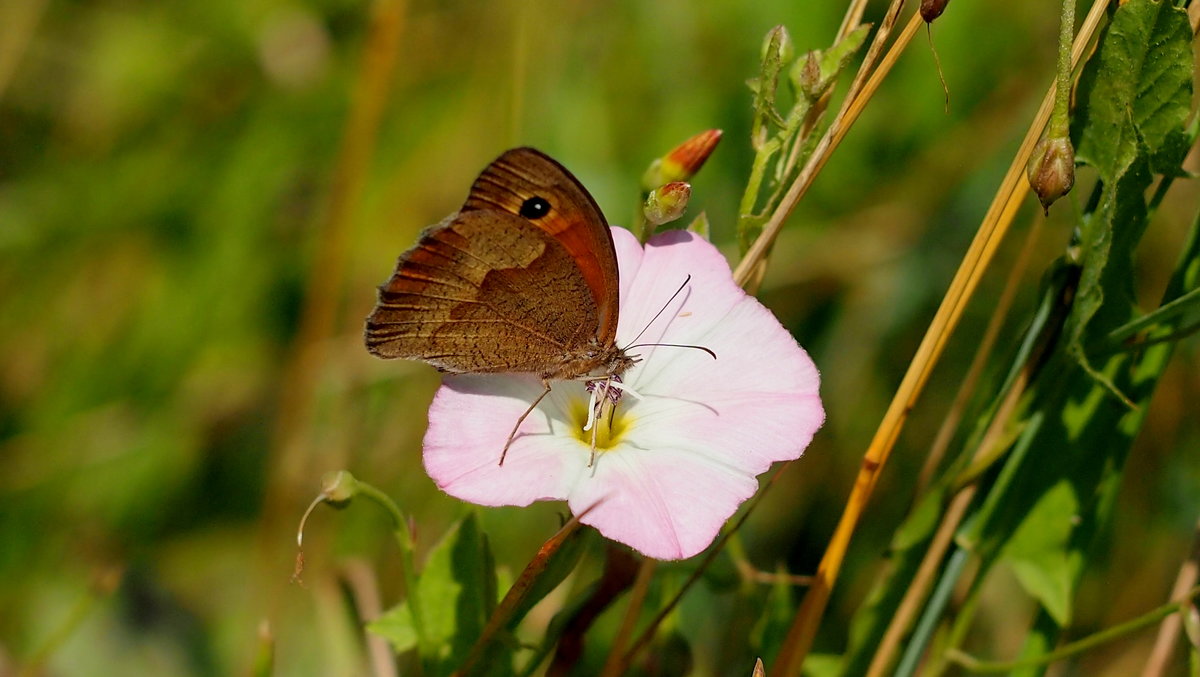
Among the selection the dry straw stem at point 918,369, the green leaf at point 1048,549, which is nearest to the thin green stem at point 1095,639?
the green leaf at point 1048,549

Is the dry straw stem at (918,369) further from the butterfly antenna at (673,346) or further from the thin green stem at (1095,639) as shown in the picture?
the thin green stem at (1095,639)

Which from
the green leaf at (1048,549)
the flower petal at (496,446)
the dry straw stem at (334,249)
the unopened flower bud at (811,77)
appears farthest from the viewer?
the dry straw stem at (334,249)

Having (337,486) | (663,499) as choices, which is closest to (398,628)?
(337,486)

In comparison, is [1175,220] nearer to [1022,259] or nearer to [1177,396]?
[1177,396]

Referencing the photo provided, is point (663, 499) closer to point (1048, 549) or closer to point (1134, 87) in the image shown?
point (1048, 549)

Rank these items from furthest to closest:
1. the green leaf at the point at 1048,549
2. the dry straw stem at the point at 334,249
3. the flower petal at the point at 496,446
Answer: the dry straw stem at the point at 334,249 → the green leaf at the point at 1048,549 → the flower petal at the point at 496,446

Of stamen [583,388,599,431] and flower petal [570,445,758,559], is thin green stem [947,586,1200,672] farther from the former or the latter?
stamen [583,388,599,431]

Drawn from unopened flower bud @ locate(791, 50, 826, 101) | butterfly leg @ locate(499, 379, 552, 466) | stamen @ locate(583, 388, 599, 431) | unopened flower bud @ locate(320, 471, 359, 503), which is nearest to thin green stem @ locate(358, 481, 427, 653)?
unopened flower bud @ locate(320, 471, 359, 503)
